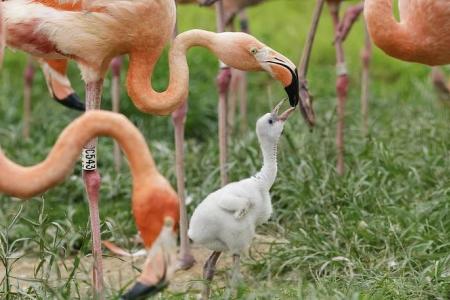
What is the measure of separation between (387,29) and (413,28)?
5.5 inches

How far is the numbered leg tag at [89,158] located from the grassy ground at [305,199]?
26 cm

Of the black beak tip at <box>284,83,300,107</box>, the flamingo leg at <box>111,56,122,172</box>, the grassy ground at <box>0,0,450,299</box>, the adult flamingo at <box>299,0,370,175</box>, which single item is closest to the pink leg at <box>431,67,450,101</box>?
the grassy ground at <box>0,0,450,299</box>

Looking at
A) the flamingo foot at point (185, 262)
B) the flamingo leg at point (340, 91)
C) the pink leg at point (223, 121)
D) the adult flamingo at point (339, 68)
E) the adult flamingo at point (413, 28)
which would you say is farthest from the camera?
the flamingo leg at point (340, 91)

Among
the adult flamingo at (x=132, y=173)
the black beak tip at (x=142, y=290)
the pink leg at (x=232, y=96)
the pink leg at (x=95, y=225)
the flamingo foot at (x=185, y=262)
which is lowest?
the flamingo foot at (x=185, y=262)

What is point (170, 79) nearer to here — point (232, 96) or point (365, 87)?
point (365, 87)

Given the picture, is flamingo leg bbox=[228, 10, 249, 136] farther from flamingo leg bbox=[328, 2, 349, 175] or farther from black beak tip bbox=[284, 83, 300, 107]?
black beak tip bbox=[284, 83, 300, 107]

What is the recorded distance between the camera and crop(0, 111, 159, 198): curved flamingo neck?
368cm

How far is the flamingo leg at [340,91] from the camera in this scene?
655 centimetres

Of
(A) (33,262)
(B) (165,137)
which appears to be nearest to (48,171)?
(A) (33,262)

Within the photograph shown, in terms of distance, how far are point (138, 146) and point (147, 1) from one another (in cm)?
107

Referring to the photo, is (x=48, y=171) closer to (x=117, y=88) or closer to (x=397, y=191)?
(x=397, y=191)

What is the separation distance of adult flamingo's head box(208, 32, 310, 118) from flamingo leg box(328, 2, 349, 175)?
1.73 meters

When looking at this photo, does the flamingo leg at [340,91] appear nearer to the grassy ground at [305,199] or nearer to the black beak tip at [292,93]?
the grassy ground at [305,199]

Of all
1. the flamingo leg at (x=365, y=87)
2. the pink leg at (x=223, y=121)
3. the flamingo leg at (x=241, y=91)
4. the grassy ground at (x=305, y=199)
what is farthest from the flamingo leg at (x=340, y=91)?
the flamingo leg at (x=241, y=91)
